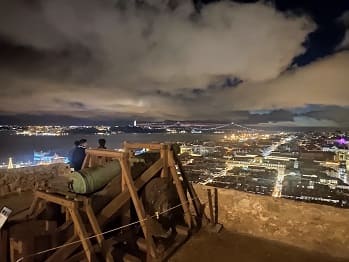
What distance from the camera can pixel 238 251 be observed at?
3.72 meters

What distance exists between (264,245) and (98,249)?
8.48 feet

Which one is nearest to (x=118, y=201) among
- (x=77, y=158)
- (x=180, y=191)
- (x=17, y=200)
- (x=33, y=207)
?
(x=33, y=207)

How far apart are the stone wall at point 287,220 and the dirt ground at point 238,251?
0.49ft

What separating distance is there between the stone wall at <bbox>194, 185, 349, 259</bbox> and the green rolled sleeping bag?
6.33ft

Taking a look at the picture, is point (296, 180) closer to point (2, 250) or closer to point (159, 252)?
point (159, 252)

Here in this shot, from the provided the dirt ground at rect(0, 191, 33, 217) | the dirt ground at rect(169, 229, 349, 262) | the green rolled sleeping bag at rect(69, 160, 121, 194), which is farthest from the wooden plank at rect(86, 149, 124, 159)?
the dirt ground at rect(0, 191, 33, 217)

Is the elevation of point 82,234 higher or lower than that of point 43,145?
higher

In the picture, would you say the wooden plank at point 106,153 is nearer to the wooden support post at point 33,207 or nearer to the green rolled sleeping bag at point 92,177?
the green rolled sleeping bag at point 92,177

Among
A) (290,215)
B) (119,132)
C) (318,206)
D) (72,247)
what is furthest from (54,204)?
(119,132)

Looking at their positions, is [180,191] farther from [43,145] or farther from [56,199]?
[43,145]

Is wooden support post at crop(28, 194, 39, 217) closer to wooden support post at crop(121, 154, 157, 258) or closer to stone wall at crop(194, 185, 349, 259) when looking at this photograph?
wooden support post at crop(121, 154, 157, 258)

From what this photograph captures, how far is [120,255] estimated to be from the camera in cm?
319

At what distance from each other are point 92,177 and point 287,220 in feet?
10.5

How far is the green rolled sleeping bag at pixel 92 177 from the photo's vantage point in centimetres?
312
